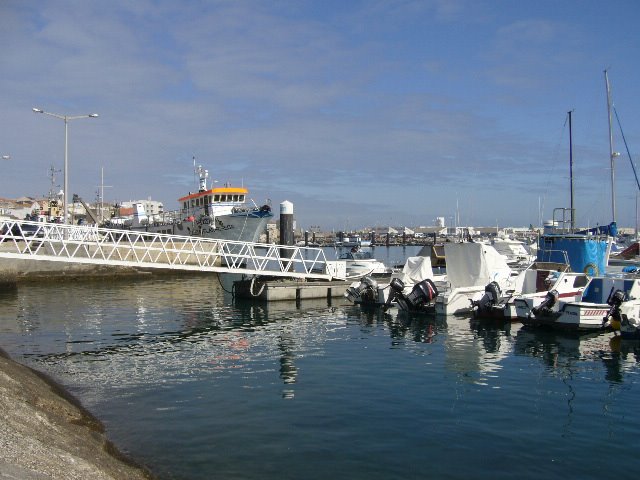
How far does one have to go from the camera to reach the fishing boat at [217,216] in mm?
59562

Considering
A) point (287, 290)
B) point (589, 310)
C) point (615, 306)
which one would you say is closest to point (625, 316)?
point (615, 306)

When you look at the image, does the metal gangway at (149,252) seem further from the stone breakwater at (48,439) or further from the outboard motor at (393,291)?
the stone breakwater at (48,439)

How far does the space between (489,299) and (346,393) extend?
15.1 meters

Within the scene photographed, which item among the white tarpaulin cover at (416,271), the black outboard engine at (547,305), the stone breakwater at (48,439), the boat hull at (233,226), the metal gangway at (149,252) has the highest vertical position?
the boat hull at (233,226)

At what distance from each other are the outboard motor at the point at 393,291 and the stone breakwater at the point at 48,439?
20530 mm

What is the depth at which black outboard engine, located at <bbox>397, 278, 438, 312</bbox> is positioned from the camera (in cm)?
3042

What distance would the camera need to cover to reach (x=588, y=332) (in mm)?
24781

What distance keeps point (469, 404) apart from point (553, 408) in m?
2.01

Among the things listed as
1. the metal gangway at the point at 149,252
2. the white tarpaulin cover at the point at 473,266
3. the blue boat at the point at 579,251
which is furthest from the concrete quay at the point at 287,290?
the blue boat at the point at 579,251

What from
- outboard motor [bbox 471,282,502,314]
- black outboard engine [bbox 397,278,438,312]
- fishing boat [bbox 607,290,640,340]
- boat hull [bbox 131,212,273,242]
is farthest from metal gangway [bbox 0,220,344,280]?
fishing boat [bbox 607,290,640,340]

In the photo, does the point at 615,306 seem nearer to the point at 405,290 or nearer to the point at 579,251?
the point at 579,251

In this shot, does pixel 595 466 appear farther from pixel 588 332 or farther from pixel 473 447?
pixel 588 332

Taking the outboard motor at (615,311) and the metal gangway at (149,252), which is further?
the metal gangway at (149,252)

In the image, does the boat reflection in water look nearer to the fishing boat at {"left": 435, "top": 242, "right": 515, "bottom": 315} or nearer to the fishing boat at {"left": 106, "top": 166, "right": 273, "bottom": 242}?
the fishing boat at {"left": 435, "top": 242, "right": 515, "bottom": 315}
